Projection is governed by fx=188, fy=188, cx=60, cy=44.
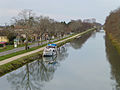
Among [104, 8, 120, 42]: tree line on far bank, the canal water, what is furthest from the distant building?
[104, 8, 120, 42]: tree line on far bank

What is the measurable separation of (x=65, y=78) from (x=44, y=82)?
2863mm

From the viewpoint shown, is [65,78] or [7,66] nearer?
[65,78]

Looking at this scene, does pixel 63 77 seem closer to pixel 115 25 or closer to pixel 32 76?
pixel 32 76

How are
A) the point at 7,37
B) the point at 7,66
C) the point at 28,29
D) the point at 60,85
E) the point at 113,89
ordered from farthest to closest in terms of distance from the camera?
1. the point at 7,37
2. the point at 28,29
3. the point at 7,66
4. the point at 60,85
5. the point at 113,89

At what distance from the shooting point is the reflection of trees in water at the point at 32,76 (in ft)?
72.8

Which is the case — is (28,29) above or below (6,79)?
above

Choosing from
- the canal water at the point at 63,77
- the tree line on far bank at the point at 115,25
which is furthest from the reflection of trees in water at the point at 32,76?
the tree line on far bank at the point at 115,25

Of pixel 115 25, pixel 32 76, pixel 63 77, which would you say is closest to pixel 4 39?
pixel 32 76

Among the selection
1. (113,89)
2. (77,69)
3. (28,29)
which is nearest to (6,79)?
(77,69)

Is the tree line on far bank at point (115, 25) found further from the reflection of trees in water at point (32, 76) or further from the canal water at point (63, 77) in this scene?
the reflection of trees in water at point (32, 76)

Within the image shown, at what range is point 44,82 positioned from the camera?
23.3m

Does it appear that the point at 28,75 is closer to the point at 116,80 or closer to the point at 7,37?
the point at 116,80

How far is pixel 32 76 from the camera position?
A: 2605cm

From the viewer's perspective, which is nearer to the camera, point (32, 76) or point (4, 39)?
point (32, 76)
